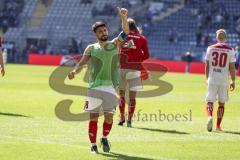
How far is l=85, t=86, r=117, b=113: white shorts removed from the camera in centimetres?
1137

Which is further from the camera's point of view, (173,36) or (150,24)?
(150,24)

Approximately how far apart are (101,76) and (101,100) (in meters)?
0.39

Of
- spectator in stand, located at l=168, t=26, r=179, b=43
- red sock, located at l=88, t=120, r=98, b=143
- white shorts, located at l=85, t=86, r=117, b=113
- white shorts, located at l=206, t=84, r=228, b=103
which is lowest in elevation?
spectator in stand, located at l=168, t=26, r=179, b=43

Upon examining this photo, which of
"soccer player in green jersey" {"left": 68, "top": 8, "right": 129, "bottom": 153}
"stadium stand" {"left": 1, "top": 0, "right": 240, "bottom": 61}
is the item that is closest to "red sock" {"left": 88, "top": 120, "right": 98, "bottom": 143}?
"soccer player in green jersey" {"left": 68, "top": 8, "right": 129, "bottom": 153}

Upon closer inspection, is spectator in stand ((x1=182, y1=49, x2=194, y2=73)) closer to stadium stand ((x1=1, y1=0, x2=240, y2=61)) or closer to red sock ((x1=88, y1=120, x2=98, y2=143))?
stadium stand ((x1=1, y1=0, x2=240, y2=61))

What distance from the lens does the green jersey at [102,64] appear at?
37.1 ft

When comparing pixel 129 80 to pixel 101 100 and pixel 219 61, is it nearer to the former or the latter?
pixel 219 61

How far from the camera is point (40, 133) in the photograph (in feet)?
44.3

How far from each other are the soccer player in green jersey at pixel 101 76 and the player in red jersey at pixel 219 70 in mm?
4106

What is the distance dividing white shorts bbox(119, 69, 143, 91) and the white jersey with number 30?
1652 millimetres

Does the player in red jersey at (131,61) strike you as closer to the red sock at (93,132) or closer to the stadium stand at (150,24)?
the red sock at (93,132)

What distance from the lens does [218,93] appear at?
50.2 feet

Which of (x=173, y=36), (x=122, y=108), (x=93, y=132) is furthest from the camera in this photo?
(x=173, y=36)

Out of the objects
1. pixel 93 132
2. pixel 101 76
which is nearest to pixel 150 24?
pixel 101 76
